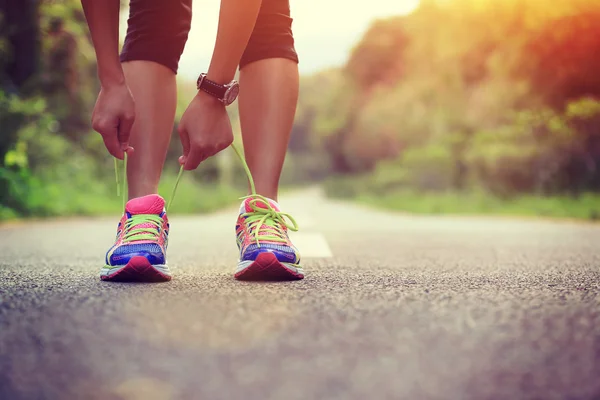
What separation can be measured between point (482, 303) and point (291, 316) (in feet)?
1.37

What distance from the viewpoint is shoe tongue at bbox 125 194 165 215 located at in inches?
71.4

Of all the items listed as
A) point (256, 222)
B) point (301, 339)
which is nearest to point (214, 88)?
point (256, 222)

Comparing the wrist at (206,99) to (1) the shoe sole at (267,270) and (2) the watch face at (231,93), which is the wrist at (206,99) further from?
(1) the shoe sole at (267,270)

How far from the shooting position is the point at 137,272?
1.67 m

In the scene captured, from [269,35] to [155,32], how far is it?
37cm

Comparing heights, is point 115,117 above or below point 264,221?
above

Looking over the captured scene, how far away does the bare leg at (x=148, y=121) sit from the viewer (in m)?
1.97

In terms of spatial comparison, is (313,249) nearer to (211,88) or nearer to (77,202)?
(211,88)

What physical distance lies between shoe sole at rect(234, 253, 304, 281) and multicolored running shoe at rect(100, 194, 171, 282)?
21 cm

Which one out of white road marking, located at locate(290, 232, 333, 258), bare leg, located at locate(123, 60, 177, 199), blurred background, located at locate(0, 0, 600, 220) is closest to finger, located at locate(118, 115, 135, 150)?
bare leg, located at locate(123, 60, 177, 199)

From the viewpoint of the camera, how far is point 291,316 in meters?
1.16

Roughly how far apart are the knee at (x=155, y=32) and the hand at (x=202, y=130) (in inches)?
16.7

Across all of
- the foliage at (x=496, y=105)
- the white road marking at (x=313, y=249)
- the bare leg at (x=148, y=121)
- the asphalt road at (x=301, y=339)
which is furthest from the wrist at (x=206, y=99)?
the foliage at (x=496, y=105)

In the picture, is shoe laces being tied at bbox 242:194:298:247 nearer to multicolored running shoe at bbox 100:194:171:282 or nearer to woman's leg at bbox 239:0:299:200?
woman's leg at bbox 239:0:299:200
